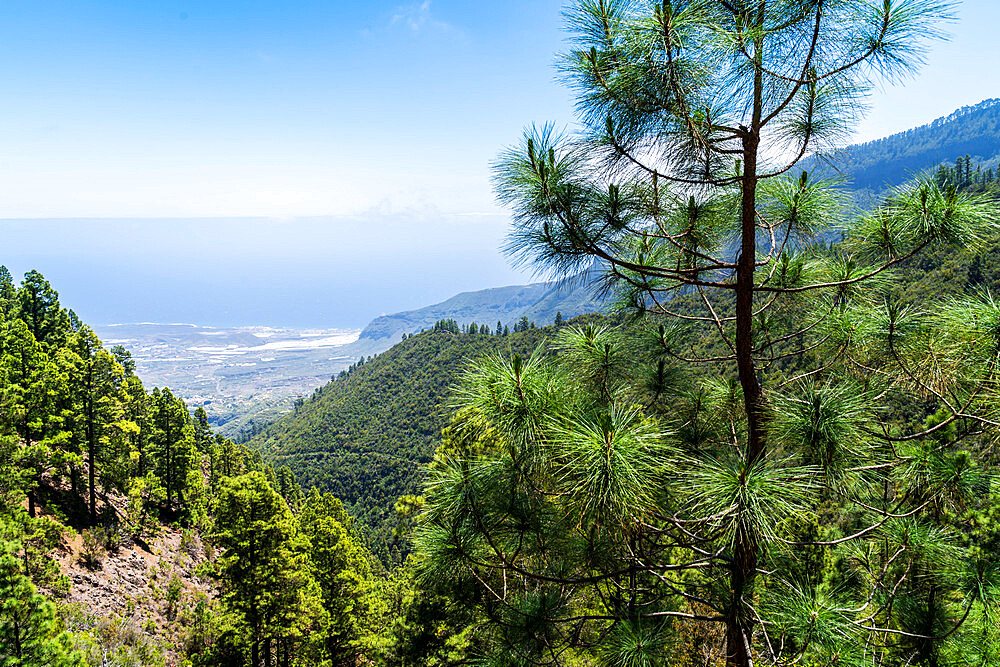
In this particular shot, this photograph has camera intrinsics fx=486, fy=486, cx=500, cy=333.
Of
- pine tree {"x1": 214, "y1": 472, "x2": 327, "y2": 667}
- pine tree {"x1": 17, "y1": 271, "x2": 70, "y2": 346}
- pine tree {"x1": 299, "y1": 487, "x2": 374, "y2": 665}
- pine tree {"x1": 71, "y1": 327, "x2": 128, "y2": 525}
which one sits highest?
pine tree {"x1": 17, "y1": 271, "x2": 70, "y2": 346}

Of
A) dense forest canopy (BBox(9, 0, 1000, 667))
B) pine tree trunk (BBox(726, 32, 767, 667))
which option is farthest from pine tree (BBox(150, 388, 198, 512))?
pine tree trunk (BBox(726, 32, 767, 667))

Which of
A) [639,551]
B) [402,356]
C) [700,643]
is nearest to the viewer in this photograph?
[639,551]

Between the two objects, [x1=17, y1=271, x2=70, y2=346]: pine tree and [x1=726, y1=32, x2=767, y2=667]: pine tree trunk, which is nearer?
[x1=726, y1=32, x2=767, y2=667]: pine tree trunk

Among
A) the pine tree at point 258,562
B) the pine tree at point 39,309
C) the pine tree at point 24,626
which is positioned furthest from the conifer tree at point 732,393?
the pine tree at point 39,309

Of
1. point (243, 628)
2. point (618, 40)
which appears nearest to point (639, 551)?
point (618, 40)

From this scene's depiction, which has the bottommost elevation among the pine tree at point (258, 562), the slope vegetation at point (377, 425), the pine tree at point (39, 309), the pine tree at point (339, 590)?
the slope vegetation at point (377, 425)

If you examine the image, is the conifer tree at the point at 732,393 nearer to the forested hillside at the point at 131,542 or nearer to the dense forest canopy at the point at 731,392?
the dense forest canopy at the point at 731,392

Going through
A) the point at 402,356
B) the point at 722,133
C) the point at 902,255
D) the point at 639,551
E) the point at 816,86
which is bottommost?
the point at 402,356

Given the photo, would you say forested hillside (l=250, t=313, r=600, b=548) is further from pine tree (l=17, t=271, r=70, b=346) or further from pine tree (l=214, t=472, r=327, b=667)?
pine tree (l=214, t=472, r=327, b=667)

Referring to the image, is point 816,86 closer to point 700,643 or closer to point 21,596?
point 700,643

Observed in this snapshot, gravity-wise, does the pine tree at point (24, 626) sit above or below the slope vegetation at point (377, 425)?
above

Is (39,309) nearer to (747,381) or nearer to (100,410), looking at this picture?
(100,410)
